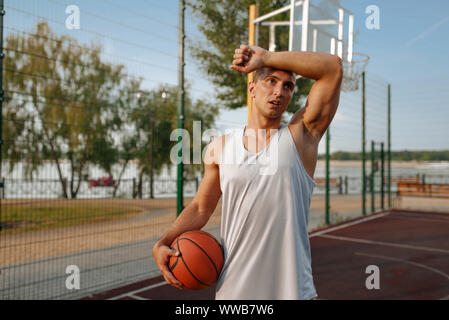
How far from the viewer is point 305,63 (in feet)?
4.98

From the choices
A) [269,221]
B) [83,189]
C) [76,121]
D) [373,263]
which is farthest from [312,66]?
[373,263]

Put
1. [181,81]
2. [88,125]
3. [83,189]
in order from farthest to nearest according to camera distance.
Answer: [83,189]
[88,125]
[181,81]

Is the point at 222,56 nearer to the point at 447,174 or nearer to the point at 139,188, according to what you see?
the point at 139,188

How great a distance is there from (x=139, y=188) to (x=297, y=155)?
6.87m

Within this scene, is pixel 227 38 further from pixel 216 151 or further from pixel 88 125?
pixel 216 151

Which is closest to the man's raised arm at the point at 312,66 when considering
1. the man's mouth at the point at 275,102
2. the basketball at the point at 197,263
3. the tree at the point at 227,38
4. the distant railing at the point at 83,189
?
the man's mouth at the point at 275,102

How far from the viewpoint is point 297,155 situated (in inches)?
59.4

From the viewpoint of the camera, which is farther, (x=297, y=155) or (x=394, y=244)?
(x=394, y=244)

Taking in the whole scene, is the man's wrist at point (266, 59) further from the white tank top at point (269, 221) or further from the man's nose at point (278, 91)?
the white tank top at point (269, 221)

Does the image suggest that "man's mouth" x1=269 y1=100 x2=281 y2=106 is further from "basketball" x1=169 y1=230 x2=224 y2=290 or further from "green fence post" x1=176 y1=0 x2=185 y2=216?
"green fence post" x1=176 y1=0 x2=185 y2=216

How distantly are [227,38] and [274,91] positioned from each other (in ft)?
30.8

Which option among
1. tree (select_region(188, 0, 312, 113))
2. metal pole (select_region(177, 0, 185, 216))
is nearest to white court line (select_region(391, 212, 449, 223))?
tree (select_region(188, 0, 312, 113))

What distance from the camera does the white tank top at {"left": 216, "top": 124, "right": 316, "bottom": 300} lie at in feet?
4.86
